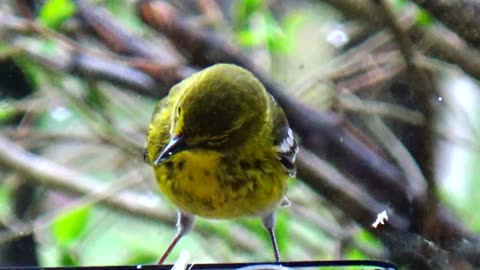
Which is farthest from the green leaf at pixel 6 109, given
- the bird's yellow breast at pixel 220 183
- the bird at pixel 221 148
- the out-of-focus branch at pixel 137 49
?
the bird's yellow breast at pixel 220 183

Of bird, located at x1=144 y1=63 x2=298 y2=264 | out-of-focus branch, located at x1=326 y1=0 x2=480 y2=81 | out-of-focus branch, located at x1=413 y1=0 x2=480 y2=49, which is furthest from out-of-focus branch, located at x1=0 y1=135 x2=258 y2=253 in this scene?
out-of-focus branch, located at x1=413 y1=0 x2=480 y2=49

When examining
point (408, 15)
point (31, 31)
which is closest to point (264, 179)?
point (408, 15)

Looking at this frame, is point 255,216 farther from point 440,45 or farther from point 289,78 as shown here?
point 289,78

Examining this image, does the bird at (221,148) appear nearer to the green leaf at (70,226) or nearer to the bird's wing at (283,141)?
the bird's wing at (283,141)

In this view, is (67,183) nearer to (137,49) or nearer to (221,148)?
(137,49)

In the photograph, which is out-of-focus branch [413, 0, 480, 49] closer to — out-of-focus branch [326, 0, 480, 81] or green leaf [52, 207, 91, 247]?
out-of-focus branch [326, 0, 480, 81]

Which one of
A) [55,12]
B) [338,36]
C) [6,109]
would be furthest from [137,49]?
[338,36]

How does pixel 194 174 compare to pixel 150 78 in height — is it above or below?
above
